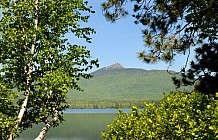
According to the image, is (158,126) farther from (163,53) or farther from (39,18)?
(39,18)

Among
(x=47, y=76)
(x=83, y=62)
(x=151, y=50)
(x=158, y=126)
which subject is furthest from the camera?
(x=83, y=62)

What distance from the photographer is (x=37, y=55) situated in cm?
1884

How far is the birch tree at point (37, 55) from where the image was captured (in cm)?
1881

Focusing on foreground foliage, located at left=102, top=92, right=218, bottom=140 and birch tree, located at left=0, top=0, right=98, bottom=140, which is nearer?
foreground foliage, located at left=102, top=92, right=218, bottom=140

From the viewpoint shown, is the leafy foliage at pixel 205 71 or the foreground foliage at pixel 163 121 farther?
the leafy foliage at pixel 205 71

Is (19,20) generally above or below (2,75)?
above

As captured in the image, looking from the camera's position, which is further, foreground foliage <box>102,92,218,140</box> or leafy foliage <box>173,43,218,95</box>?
leafy foliage <box>173,43,218,95</box>

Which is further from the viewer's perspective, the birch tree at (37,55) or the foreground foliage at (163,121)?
the birch tree at (37,55)

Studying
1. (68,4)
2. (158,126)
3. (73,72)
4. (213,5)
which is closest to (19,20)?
(68,4)

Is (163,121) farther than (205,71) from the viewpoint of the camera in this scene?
No

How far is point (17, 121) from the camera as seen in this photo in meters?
18.8

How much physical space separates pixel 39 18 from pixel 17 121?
5643 mm

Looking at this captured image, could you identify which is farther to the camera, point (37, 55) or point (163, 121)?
point (37, 55)

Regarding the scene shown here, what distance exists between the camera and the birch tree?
18812mm
